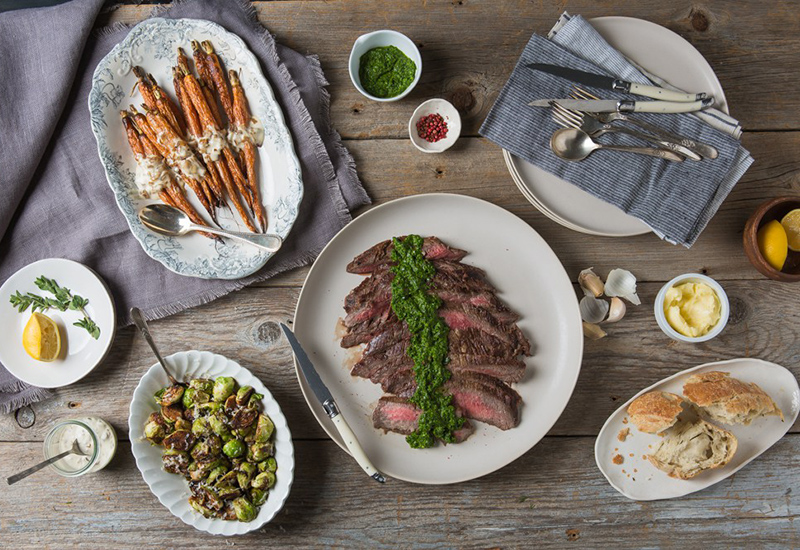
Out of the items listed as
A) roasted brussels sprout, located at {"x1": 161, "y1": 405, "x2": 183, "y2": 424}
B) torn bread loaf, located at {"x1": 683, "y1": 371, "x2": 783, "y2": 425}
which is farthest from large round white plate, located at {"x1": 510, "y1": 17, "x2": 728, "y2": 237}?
roasted brussels sprout, located at {"x1": 161, "y1": 405, "x2": 183, "y2": 424}

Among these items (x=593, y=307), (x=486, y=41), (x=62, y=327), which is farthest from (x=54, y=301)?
(x=593, y=307)

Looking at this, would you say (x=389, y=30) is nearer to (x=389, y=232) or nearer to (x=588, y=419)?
(x=389, y=232)

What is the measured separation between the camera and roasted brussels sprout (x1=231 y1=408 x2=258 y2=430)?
2.22 metres

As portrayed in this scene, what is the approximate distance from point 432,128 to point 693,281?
1197 millimetres

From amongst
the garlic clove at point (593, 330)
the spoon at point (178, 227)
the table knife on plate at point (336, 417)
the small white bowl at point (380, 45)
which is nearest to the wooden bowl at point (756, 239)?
the garlic clove at point (593, 330)

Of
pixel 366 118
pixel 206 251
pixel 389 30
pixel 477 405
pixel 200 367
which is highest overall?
pixel 389 30

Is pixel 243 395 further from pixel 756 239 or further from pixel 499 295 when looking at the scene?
pixel 756 239

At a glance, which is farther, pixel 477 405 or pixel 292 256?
pixel 292 256

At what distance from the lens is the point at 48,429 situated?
7.92ft

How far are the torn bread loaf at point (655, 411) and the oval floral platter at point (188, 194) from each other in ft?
4.99

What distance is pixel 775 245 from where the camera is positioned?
221 cm

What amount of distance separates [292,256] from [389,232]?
411mm

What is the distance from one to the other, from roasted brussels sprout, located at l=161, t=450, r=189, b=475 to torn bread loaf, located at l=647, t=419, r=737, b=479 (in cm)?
182

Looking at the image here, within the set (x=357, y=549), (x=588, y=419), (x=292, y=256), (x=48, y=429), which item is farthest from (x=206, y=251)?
(x=588, y=419)
